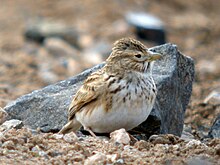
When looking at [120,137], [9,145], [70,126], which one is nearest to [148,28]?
[70,126]

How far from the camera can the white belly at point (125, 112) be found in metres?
7.58

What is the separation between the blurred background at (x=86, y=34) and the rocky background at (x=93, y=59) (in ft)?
0.07

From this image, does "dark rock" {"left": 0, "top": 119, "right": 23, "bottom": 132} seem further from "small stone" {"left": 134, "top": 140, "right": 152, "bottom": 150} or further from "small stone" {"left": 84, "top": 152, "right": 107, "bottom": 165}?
"small stone" {"left": 84, "top": 152, "right": 107, "bottom": 165}

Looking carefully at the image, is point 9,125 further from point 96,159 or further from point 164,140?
point 96,159

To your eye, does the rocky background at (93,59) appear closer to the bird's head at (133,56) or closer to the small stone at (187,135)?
the small stone at (187,135)

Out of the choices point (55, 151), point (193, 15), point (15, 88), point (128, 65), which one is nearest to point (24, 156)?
point (55, 151)

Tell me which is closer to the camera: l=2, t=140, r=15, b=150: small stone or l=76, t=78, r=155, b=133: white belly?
l=2, t=140, r=15, b=150: small stone

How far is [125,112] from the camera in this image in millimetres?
7578

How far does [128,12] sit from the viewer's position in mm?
20719

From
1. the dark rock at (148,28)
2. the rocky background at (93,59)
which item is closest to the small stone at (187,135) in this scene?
the rocky background at (93,59)

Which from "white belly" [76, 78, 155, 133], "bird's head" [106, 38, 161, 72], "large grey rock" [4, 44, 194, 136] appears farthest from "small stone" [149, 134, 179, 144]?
"bird's head" [106, 38, 161, 72]

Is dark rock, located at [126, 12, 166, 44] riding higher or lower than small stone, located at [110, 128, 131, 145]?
higher

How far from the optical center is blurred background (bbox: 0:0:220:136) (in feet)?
49.3

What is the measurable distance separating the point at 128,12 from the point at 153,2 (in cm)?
208
